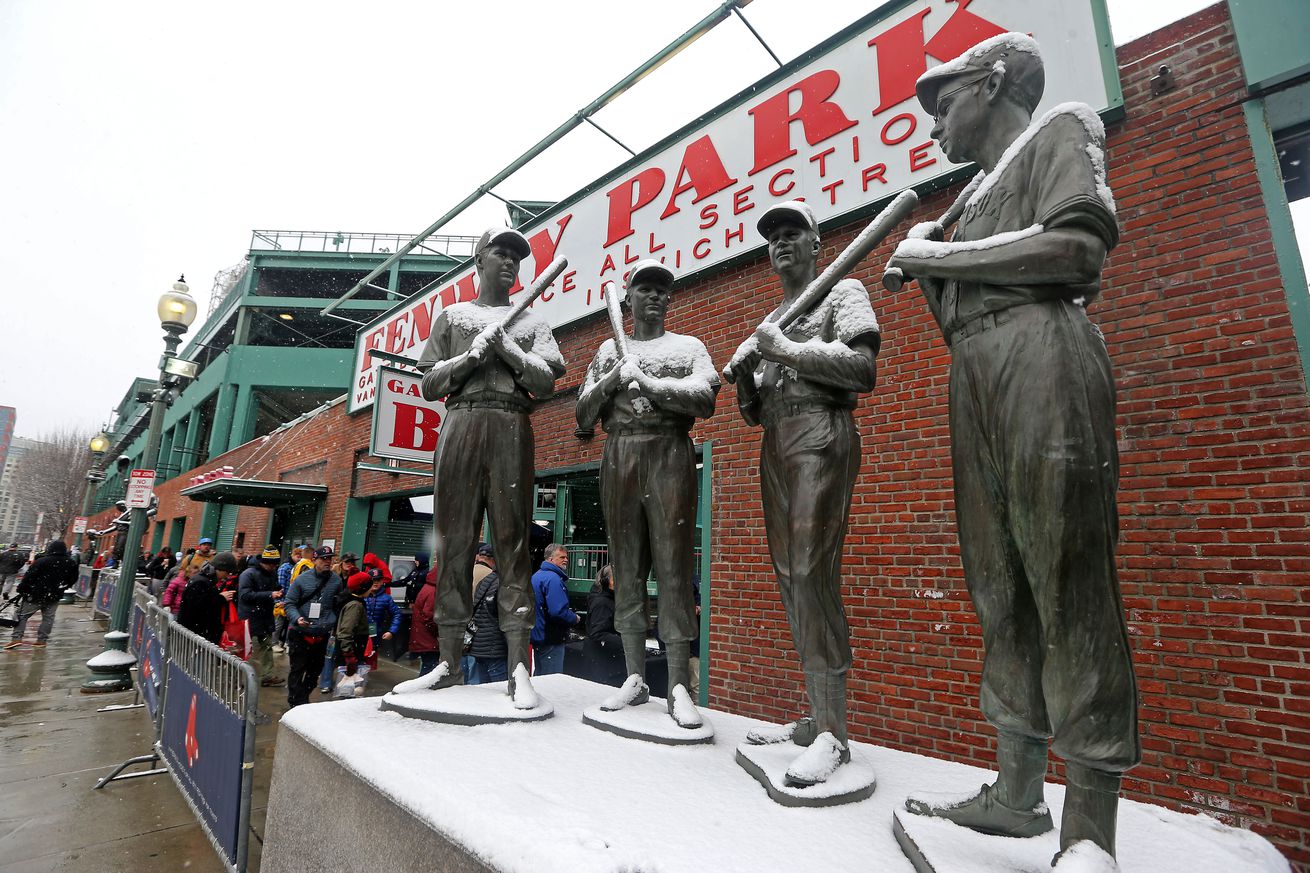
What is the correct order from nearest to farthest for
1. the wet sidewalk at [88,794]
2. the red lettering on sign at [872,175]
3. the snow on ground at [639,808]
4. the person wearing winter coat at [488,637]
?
1. the snow on ground at [639,808]
2. the wet sidewalk at [88,794]
3. the red lettering on sign at [872,175]
4. the person wearing winter coat at [488,637]

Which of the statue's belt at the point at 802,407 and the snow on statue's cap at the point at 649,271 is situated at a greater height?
the snow on statue's cap at the point at 649,271

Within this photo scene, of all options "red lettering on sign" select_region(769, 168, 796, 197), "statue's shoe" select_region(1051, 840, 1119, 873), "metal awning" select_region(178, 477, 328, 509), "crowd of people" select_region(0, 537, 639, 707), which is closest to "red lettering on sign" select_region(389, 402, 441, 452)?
"crowd of people" select_region(0, 537, 639, 707)

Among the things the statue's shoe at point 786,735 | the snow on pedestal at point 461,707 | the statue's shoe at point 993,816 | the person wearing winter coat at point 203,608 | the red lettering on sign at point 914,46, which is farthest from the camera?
the person wearing winter coat at point 203,608

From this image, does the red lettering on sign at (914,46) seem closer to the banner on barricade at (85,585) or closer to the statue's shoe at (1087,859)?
the statue's shoe at (1087,859)

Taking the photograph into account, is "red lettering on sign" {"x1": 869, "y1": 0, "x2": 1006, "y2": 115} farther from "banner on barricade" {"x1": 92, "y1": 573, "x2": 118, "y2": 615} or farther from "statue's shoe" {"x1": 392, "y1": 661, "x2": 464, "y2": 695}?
"banner on barricade" {"x1": 92, "y1": 573, "x2": 118, "y2": 615}

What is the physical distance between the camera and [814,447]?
2490 millimetres

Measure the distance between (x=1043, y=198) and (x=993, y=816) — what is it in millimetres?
1730

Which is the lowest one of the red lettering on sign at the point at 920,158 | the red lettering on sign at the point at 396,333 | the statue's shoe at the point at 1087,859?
the statue's shoe at the point at 1087,859

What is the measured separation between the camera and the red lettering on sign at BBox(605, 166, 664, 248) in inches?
279

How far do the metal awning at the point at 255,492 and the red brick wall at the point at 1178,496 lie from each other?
11.0 m

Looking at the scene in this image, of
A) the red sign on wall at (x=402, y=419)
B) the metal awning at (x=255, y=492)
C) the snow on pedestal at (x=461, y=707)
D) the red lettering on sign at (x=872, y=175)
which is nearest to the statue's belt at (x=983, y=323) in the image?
the snow on pedestal at (x=461, y=707)

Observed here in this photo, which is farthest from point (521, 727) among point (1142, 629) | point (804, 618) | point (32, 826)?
point (32, 826)

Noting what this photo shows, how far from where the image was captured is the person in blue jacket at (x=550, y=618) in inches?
240

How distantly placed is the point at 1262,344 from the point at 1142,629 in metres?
1.74
